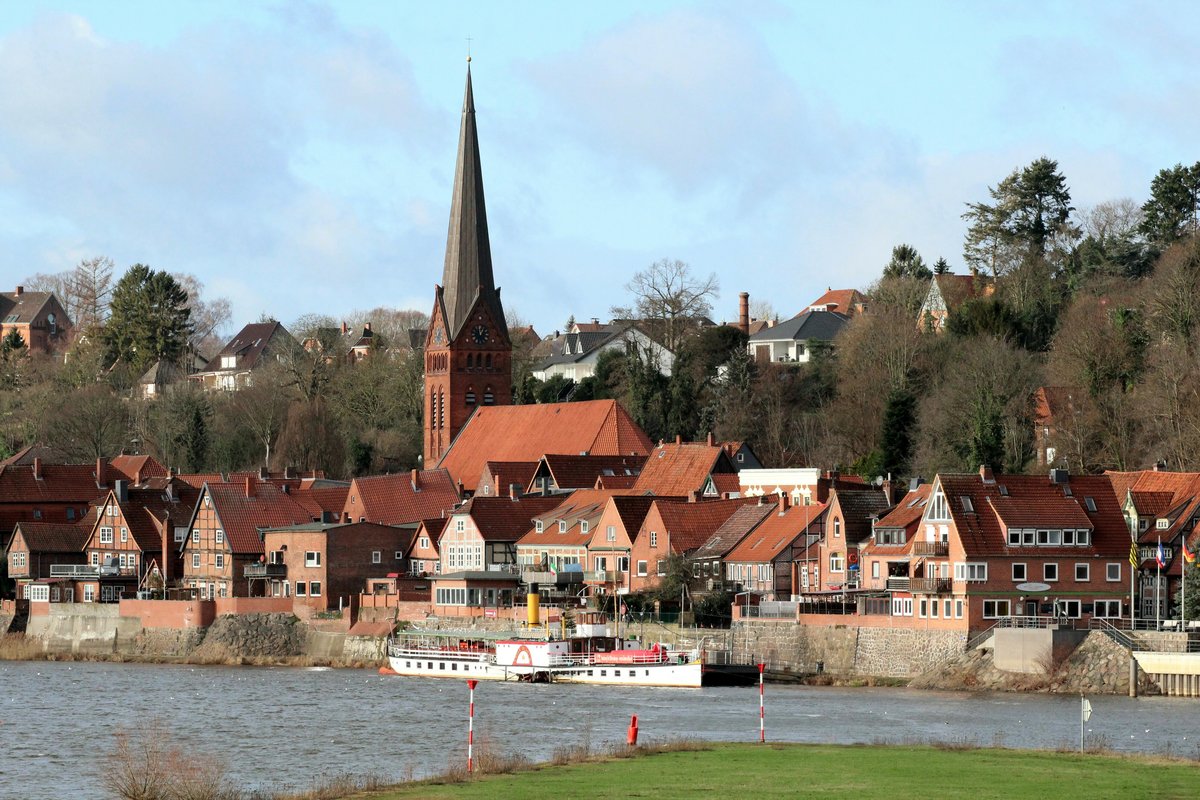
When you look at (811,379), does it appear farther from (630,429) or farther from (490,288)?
(490,288)

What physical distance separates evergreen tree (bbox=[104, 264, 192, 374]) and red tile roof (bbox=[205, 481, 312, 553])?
170 ft

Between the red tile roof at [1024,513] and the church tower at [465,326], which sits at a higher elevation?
the church tower at [465,326]

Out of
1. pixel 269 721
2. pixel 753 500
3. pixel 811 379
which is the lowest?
pixel 269 721

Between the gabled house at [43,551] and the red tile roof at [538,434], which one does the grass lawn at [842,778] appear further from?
the red tile roof at [538,434]

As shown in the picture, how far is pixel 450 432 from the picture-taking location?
126 metres

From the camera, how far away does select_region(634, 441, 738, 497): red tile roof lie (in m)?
98.8

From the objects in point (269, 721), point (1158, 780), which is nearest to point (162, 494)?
point (269, 721)

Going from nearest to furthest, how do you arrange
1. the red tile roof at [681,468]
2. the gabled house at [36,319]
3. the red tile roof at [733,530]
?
1. the red tile roof at [733,530]
2. the red tile roof at [681,468]
3. the gabled house at [36,319]

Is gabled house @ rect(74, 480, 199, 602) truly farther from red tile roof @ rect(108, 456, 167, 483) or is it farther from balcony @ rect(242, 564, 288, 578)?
red tile roof @ rect(108, 456, 167, 483)

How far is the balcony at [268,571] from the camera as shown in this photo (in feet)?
307

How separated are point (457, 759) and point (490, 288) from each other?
264 feet

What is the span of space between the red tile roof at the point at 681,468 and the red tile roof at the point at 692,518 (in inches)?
306

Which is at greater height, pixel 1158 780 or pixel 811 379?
pixel 811 379

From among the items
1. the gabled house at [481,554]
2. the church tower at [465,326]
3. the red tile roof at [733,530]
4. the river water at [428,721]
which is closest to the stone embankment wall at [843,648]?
the river water at [428,721]
